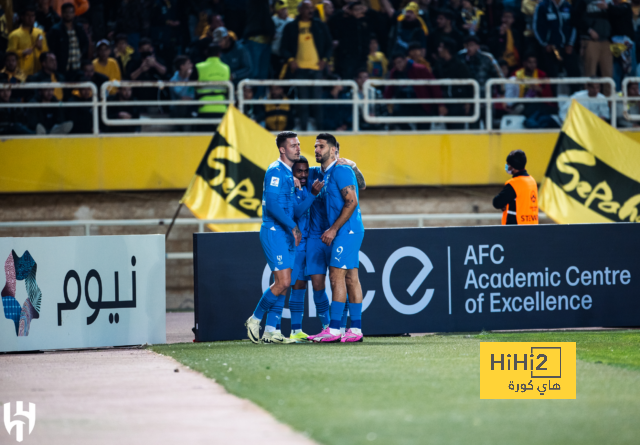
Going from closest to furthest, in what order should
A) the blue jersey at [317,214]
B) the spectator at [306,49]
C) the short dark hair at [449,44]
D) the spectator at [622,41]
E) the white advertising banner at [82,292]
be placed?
1. the white advertising banner at [82,292]
2. the blue jersey at [317,214]
3. the spectator at [306,49]
4. the short dark hair at [449,44]
5. the spectator at [622,41]

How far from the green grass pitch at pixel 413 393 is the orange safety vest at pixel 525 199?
2.19 metres

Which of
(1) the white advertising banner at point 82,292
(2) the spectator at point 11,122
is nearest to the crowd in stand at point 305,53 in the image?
(2) the spectator at point 11,122

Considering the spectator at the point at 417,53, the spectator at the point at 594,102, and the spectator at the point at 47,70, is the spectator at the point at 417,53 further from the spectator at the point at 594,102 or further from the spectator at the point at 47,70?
the spectator at the point at 47,70

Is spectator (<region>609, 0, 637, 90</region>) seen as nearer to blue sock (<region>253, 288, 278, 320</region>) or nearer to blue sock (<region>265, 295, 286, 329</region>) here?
blue sock (<region>265, 295, 286, 329</region>)

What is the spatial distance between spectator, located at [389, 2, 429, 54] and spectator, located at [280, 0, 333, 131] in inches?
54.1

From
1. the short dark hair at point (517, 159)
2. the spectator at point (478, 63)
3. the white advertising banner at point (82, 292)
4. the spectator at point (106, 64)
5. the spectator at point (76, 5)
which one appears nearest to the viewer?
the white advertising banner at point (82, 292)

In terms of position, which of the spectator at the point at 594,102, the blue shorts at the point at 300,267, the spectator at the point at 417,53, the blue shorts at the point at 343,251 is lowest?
the blue shorts at the point at 300,267

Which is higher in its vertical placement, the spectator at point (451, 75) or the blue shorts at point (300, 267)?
the spectator at point (451, 75)

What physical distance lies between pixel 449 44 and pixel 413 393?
12.4 m

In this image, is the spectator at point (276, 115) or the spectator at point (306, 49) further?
the spectator at point (276, 115)

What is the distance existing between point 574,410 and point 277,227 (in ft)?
14.4

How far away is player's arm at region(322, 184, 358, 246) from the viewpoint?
9.30m

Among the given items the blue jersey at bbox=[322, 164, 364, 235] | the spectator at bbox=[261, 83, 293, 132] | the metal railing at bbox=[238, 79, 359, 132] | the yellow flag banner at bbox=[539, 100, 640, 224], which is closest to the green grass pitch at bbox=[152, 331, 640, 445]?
the blue jersey at bbox=[322, 164, 364, 235]

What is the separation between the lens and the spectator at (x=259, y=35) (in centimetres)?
1700
